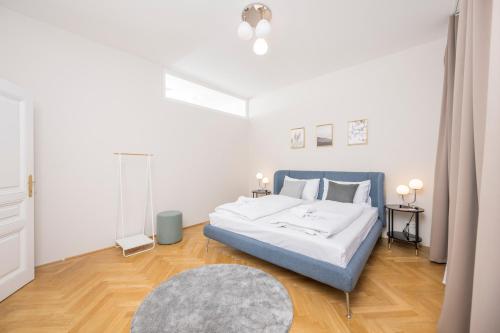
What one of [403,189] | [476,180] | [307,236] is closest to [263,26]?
[476,180]

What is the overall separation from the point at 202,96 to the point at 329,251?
3671 mm

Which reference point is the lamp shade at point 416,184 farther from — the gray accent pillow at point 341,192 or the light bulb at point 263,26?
the light bulb at point 263,26

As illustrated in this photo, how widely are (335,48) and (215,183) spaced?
3.27m

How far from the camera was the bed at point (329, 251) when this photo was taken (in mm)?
1584

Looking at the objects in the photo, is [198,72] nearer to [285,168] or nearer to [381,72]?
[285,168]

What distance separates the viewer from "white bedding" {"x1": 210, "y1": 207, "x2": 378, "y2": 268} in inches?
65.2

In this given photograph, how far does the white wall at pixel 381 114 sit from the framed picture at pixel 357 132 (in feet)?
0.24

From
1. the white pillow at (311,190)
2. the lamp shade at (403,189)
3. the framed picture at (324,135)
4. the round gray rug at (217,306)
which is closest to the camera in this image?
the round gray rug at (217,306)

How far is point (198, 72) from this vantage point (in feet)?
11.7

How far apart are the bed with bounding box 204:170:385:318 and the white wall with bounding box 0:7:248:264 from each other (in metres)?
1.59

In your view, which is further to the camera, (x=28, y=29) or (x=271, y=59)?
(x=271, y=59)

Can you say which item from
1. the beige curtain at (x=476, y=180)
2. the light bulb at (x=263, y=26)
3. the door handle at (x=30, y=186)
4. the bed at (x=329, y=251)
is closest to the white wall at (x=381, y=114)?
the bed at (x=329, y=251)

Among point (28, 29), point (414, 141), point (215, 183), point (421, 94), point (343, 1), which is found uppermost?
point (343, 1)

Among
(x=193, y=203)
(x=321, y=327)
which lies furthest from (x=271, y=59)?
(x=321, y=327)
